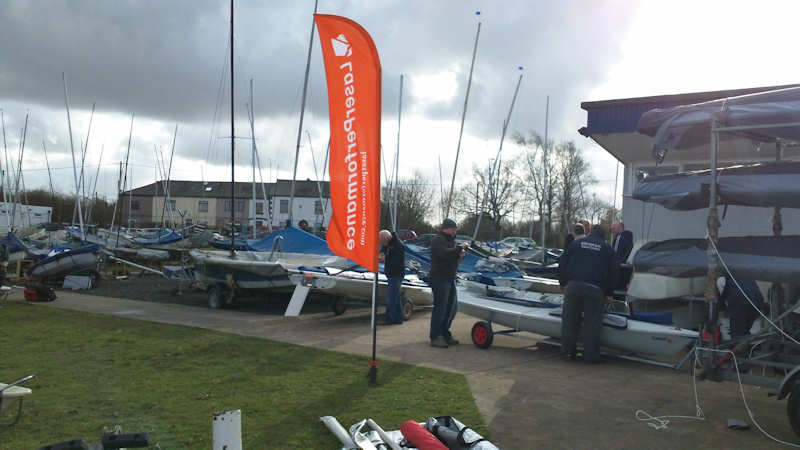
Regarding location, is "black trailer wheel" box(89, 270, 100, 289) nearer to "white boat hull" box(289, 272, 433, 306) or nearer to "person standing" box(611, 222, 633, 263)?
"white boat hull" box(289, 272, 433, 306)

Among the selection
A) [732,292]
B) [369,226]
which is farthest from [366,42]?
[732,292]

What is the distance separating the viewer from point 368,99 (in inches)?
258

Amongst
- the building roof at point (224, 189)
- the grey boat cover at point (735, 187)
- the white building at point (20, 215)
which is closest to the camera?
the grey boat cover at point (735, 187)

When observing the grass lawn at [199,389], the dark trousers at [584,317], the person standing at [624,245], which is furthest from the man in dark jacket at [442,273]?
the person standing at [624,245]

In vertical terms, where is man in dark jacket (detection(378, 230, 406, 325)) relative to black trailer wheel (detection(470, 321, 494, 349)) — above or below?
above

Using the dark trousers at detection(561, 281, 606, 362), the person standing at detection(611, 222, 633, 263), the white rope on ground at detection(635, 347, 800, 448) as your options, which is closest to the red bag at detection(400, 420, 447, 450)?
the white rope on ground at detection(635, 347, 800, 448)

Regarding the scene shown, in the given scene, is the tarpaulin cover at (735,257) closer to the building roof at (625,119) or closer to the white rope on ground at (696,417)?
the white rope on ground at (696,417)

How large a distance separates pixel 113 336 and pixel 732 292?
8635 mm

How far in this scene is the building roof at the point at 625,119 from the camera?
12219 millimetres

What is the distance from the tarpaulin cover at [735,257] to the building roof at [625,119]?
7.38m

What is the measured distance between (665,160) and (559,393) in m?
8.77

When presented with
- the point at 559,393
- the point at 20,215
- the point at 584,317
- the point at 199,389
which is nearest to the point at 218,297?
the point at 199,389

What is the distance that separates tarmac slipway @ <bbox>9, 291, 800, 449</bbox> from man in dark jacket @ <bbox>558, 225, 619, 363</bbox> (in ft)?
1.14

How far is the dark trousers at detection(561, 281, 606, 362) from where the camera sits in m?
7.56
